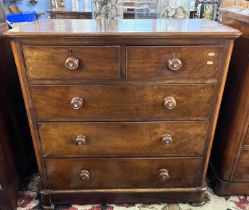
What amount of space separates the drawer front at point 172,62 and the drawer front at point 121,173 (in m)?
0.45

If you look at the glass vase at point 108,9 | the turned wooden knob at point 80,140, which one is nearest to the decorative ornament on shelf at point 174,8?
the glass vase at point 108,9

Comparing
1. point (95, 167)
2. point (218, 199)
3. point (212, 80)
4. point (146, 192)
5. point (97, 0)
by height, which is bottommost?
point (218, 199)

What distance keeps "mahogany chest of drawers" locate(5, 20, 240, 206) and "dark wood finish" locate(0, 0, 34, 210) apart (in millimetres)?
182

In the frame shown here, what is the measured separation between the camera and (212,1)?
86.0 inches

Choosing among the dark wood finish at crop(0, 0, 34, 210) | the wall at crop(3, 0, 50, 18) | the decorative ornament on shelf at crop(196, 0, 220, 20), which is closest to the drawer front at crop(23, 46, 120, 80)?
the dark wood finish at crop(0, 0, 34, 210)

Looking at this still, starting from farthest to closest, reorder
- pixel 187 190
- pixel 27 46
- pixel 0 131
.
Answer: pixel 187 190
pixel 0 131
pixel 27 46

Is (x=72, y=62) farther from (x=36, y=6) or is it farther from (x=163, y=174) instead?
(x=36, y=6)

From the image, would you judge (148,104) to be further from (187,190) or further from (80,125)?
(187,190)

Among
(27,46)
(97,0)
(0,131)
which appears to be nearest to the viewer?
(27,46)

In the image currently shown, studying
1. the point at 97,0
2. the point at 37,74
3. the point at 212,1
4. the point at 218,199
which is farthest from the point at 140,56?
the point at 212,1

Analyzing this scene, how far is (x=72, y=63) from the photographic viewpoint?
2.98 ft

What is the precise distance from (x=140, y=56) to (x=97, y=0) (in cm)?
74

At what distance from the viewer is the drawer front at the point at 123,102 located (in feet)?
3.24

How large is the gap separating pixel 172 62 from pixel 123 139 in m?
0.43
